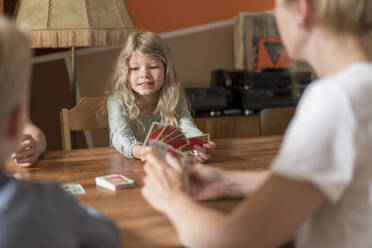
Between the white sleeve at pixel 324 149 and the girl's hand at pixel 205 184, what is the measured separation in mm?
415

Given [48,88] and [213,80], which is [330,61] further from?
[48,88]

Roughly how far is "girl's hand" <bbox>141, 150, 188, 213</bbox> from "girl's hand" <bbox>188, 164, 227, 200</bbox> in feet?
0.31

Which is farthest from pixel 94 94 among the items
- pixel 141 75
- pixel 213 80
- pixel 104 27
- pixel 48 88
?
pixel 141 75

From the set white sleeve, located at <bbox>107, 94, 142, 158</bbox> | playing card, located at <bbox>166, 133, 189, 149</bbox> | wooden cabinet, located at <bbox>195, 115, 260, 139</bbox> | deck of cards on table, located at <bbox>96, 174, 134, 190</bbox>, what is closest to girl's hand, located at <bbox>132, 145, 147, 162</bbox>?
white sleeve, located at <bbox>107, 94, 142, 158</bbox>

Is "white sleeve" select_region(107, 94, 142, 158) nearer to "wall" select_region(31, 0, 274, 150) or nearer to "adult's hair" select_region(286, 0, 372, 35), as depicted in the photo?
"adult's hair" select_region(286, 0, 372, 35)

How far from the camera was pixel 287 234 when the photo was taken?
0.83 meters

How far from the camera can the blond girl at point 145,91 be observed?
7.68ft

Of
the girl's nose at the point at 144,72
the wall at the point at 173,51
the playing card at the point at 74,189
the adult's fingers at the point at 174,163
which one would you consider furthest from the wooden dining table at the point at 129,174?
the wall at the point at 173,51

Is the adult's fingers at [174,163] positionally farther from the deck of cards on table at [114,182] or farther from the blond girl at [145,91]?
the blond girl at [145,91]

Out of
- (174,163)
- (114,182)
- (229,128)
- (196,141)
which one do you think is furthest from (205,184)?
(229,128)

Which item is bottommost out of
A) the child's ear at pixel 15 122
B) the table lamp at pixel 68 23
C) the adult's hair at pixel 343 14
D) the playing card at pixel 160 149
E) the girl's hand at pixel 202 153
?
the girl's hand at pixel 202 153

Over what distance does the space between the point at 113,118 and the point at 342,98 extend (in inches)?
62.5

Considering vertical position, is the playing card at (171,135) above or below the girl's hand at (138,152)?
above

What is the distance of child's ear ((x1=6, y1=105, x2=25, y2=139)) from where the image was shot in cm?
78
